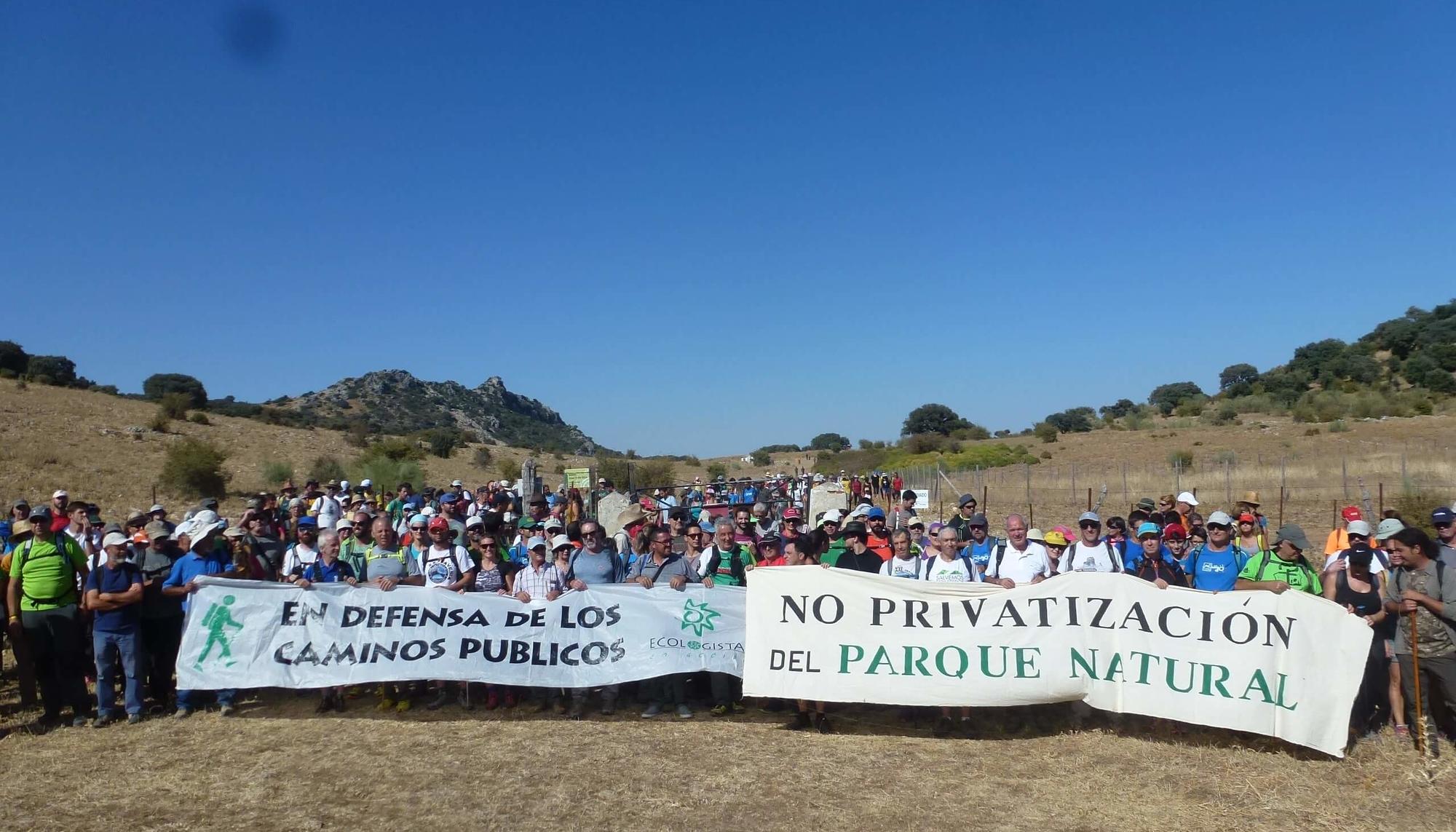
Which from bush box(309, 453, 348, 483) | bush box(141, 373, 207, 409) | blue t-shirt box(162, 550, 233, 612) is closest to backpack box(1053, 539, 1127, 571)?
blue t-shirt box(162, 550, 233, 612)

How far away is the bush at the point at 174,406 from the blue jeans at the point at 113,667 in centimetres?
3840

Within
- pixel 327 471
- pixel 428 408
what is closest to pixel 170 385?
pixel 428 408

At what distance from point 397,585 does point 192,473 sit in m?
23.3

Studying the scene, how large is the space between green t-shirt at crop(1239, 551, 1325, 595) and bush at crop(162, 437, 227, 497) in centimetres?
2796

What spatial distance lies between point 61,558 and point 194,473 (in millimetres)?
22304

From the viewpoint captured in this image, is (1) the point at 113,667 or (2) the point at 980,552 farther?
(2) the point at 980,552

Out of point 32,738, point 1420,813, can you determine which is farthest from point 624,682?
point 1420,813

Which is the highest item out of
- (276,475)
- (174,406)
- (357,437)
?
(174,406)

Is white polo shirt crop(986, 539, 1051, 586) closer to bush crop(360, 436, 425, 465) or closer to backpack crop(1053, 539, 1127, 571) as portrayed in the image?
backpack crop(1053, 539, 1127, 571)

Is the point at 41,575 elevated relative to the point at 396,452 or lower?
lower

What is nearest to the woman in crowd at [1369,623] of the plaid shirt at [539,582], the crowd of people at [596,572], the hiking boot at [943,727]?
the crowd of people at [596,572]

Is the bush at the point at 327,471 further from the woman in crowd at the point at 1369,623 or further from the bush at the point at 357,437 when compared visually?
the woman in crowd at the point at 1369,623

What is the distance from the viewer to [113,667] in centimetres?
781

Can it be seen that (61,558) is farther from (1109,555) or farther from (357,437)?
(357,437)
